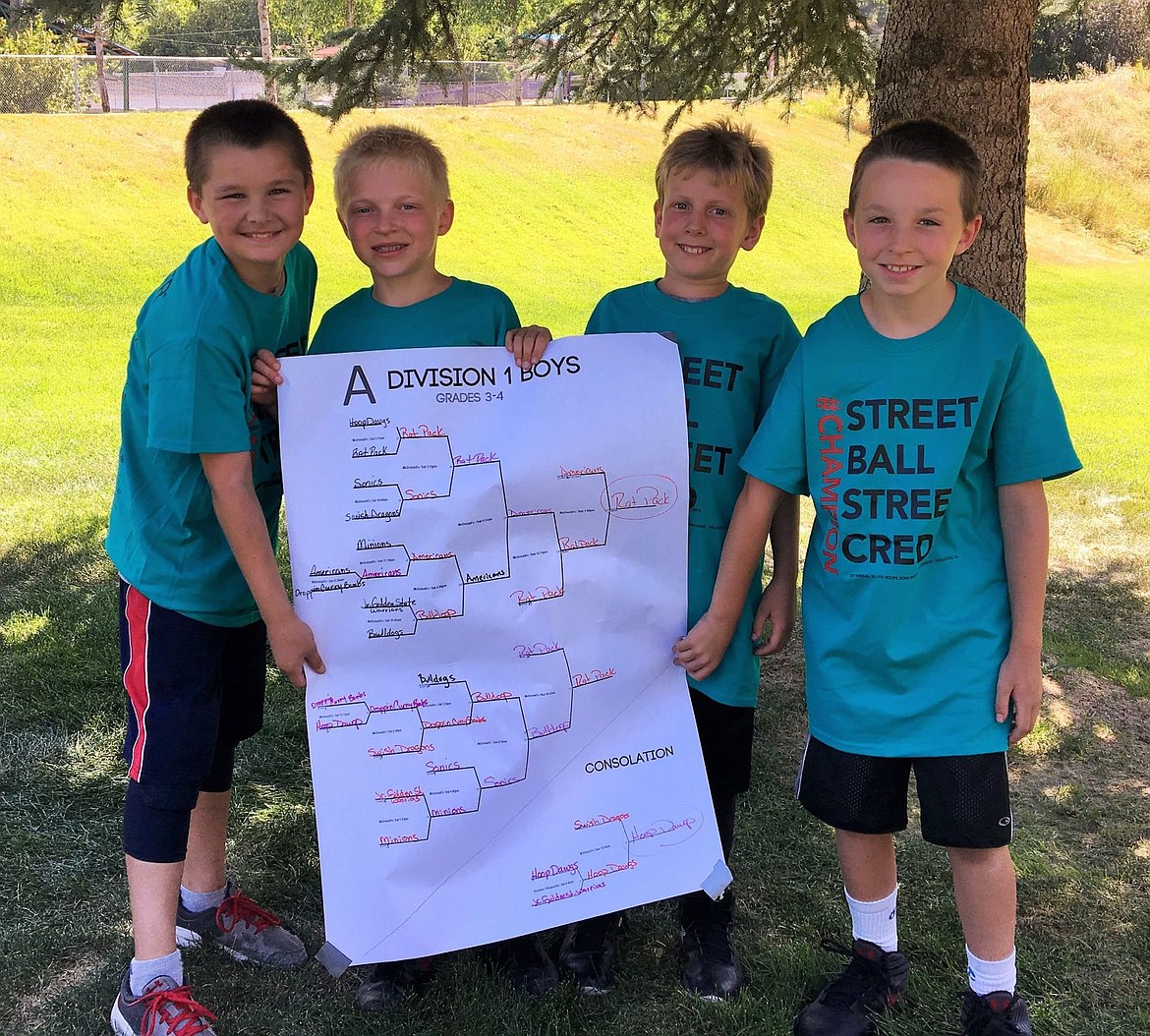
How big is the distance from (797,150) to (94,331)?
1907 centimetres

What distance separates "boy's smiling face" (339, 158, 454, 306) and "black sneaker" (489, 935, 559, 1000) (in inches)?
63.8

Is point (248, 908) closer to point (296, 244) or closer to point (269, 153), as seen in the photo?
point (296, 244)

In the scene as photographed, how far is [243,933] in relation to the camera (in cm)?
292

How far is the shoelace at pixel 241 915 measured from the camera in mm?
2939

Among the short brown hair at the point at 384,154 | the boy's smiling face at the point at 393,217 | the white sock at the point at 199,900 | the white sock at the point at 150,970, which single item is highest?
the short brown hair at the point at 384,154

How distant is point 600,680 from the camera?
103 inches

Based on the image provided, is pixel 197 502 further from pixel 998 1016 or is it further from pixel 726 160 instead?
pixel 998 1016

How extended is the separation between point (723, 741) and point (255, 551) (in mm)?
1213

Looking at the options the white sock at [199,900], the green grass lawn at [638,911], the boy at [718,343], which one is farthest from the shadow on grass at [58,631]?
the boy at [718,343]

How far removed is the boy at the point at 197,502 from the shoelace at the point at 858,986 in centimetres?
143

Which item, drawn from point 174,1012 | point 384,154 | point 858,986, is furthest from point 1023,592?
point 174,1012

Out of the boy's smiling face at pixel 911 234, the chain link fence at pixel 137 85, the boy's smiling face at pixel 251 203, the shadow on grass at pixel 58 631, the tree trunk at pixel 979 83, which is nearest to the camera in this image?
the boy's smiling face at pixel 911 234

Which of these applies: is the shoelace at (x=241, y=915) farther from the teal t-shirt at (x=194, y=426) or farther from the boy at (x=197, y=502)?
the teal t-shirt at (x=194, y=426)

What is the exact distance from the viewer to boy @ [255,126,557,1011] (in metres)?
2.53
